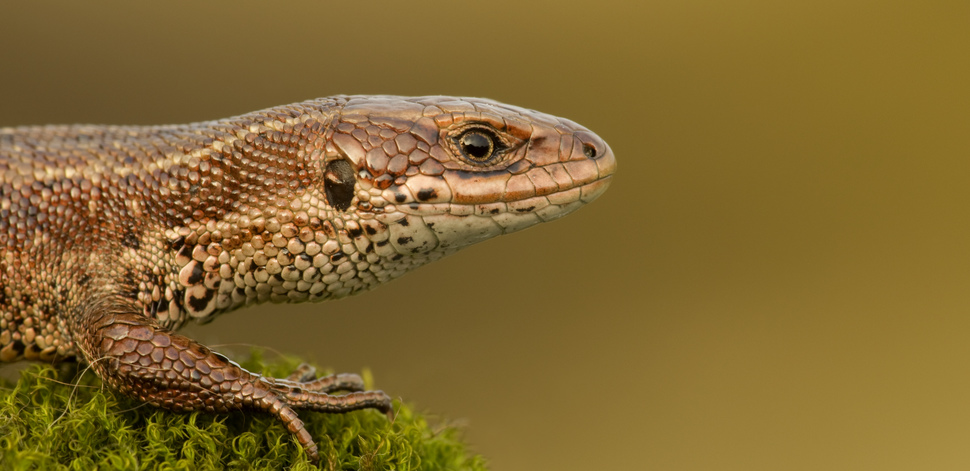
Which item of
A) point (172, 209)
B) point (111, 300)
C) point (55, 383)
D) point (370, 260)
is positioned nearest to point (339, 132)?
point (370, 260)

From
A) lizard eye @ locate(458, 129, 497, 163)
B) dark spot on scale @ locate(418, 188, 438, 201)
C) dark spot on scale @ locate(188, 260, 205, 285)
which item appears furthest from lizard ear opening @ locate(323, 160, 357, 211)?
dark spot on scale @ locate(188, 260, 205, 285)

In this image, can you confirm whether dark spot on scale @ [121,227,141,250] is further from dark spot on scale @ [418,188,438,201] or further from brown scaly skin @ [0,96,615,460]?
dark spot on scale @ [418,188,438,201]

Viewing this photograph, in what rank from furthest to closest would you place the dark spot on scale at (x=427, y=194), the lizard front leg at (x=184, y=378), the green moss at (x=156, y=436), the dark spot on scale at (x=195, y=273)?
the dark spot on scale at (x=195, y=273)
the dark spot on scale at (x=427, y=194)
the lizard front leg at (x=184, y=378)
the green moss at (x=156, y=436)

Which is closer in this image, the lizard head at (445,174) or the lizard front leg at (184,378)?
the lizard front leg at (184,378)

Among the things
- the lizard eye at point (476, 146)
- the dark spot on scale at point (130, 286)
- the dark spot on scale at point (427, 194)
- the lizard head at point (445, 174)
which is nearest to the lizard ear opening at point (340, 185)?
the lizard head at point (445, 174)

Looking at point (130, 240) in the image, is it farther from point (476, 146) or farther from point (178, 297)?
point (476, 146)

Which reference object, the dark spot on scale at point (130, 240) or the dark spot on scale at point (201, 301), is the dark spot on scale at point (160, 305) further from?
the dark spot on scale at point (130, 240)

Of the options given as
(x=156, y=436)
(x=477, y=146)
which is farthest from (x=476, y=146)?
(x=156, y=436)
